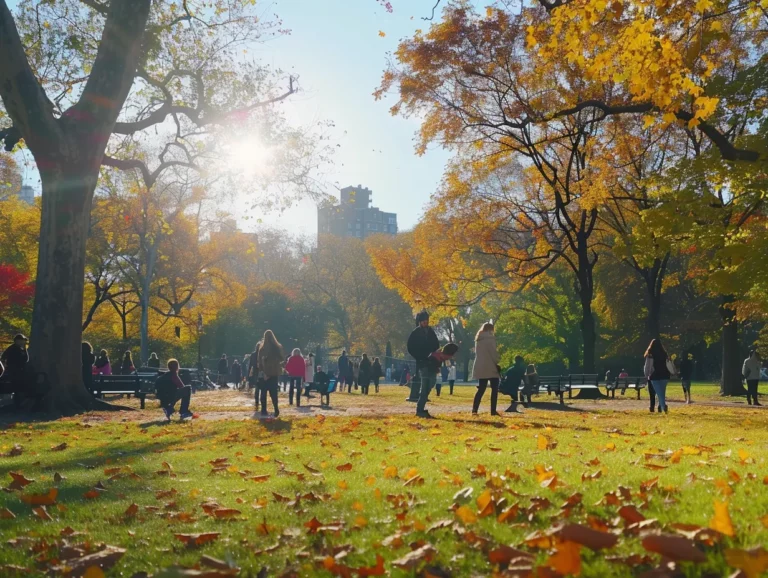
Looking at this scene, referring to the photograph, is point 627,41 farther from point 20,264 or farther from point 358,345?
point 358,345

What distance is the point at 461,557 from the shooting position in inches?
143

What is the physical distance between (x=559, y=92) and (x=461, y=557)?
64.6 ft

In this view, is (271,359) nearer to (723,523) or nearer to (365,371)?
(723,523)

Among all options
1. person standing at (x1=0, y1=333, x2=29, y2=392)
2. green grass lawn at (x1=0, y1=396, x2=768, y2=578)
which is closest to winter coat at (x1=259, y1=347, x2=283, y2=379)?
person standing at (x1=0, y1=333, x2=29, y2=392)

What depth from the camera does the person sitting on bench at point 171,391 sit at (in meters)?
16.8

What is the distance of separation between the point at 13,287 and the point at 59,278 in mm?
21114

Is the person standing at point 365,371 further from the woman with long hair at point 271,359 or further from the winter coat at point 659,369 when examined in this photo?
the winter coat at point 659,369

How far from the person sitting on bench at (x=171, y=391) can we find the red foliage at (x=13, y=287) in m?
21.7

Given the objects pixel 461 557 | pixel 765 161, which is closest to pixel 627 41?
pixel 765 161

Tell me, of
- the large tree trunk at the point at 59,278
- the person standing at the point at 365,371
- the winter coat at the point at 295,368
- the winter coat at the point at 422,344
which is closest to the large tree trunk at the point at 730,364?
the person standing at the point at 365,371

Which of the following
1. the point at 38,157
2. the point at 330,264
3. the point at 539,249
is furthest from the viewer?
the point at 330,264

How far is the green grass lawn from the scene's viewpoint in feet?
11.5

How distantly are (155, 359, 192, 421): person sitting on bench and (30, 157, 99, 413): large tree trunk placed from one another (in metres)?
2.01

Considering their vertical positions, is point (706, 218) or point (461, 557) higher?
point (706, 218)
